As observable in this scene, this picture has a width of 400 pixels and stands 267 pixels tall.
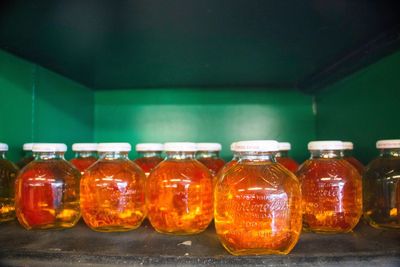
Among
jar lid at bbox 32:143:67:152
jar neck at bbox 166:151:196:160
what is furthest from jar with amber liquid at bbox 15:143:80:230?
jar neck at bbox 166:151:196:160

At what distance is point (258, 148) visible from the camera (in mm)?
630

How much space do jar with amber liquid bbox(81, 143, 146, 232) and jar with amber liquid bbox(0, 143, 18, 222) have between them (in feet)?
0.70

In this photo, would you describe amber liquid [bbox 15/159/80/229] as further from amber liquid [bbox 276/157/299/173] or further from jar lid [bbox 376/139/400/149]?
jar lid [bbox 376/139/400/149]

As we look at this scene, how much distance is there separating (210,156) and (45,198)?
0.48 metres

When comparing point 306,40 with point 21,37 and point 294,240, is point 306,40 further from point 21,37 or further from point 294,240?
point 21,37

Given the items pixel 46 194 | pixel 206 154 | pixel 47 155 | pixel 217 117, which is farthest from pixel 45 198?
pixel 217 117

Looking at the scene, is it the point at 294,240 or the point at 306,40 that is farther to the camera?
the point at 306,40

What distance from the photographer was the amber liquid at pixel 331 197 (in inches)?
29.8

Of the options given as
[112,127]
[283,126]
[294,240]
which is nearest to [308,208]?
[294,240]

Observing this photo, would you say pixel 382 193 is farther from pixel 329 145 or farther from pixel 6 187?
pixel 6 187

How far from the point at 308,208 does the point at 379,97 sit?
445 millimetres

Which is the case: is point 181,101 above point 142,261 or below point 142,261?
above

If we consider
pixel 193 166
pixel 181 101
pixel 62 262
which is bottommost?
pixel 62 262

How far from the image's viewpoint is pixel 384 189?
0.81 meters
